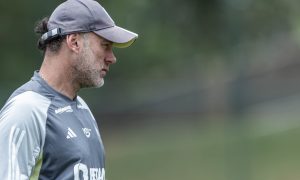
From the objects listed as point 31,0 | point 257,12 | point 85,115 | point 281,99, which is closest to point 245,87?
point 257,12

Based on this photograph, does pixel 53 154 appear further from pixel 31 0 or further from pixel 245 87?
pixel 31 0

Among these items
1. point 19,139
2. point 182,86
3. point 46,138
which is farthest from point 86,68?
point 182,86

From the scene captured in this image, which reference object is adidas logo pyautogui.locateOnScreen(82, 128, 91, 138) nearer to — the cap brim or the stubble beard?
the stubble beard

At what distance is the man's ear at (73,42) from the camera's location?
4609 millimetres

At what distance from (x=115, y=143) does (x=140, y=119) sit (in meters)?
1.09

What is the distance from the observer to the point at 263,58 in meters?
19.1

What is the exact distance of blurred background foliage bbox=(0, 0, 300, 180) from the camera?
1259 cm

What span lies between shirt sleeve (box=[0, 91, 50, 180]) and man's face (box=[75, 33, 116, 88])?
1.27 feet

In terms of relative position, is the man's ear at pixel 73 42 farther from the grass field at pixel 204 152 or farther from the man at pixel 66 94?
the grass field at pixel 204 152

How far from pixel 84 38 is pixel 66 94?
298 millimetres

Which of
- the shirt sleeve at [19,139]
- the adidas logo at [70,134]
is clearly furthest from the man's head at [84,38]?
the shirt sleeve at [19,139]

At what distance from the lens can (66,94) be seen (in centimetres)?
470

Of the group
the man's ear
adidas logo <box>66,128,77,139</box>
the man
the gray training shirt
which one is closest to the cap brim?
the man

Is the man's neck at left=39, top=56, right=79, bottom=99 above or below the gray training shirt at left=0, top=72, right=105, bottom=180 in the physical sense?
above
